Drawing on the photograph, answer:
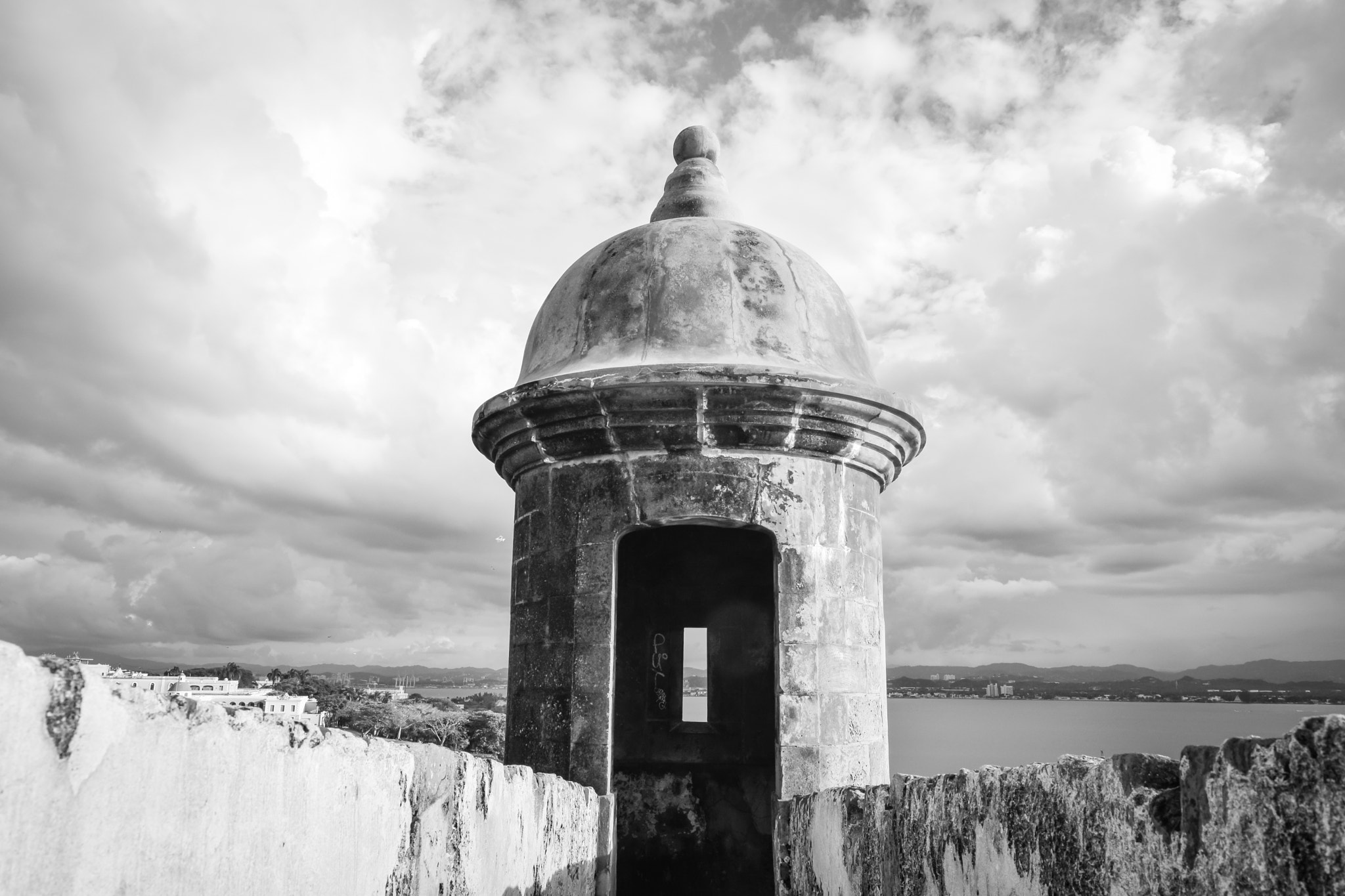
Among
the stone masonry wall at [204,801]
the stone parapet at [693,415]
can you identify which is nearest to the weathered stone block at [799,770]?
the stone parapet at [693,415]

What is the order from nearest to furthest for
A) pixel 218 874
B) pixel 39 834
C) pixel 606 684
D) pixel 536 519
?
pixel 39 834 < pixel 218 874 < pixel 606 684 < pixel 536 519

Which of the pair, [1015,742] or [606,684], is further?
[1015,742]

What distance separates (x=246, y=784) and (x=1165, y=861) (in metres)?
1.48

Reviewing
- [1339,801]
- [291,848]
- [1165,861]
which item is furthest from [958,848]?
[291,848]

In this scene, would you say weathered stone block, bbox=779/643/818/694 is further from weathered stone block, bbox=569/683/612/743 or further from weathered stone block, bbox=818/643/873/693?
weathered stone block, bbox=569/683/612/743

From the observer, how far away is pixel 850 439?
203 inches

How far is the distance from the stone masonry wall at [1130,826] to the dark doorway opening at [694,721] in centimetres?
402

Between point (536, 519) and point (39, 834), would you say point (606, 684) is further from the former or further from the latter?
point (39, 834)

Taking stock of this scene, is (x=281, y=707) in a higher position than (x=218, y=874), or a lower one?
higher

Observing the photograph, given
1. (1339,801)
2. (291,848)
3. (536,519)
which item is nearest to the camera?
(1339,801)

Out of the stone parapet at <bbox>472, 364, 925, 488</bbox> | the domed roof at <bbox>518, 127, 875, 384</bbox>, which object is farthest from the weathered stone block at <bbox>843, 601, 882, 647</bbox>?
the domed roof at <bbox>518, 127, 875, 384</bbox>

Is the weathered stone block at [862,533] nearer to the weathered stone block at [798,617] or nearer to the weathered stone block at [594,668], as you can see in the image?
the weathered stone block at [798,617]

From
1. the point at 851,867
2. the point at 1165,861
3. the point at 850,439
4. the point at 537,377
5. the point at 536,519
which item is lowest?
the point at 851,867

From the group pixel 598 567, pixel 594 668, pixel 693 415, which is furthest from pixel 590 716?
pixel 693 415
